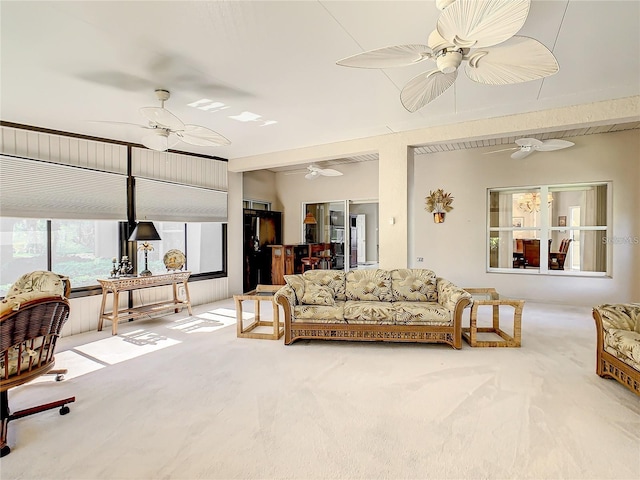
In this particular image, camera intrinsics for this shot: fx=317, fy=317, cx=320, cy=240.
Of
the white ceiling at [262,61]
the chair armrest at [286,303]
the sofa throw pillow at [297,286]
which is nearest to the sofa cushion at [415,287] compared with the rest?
the sofa throw pillow at [297,286]

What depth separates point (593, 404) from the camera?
2.37 m

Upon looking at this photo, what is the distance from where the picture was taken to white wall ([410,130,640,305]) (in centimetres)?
532

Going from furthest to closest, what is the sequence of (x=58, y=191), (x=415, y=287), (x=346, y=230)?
(x=346, y=230) → (x=58, y=191) → (x=415, y=287)

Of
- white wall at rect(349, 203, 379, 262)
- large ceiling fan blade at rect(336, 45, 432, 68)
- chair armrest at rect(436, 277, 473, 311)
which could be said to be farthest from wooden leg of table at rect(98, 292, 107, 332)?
white wall at rect(349, 203, 379, 262)

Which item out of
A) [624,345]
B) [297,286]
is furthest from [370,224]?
[624,345]

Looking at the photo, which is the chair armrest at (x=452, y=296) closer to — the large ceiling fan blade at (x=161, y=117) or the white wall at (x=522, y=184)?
the white wall at (x=522, y=184)

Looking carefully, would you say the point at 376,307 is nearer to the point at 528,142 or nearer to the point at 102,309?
the point at 528,142

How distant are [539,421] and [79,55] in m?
4.44

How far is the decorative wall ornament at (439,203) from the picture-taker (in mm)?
6566

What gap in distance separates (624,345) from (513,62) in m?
2.30

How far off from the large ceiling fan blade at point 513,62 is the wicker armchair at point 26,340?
10.7ft

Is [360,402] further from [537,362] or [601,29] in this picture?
[601,29]

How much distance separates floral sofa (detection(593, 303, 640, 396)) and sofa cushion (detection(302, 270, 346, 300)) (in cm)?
257

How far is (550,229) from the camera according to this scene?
5977 mm
